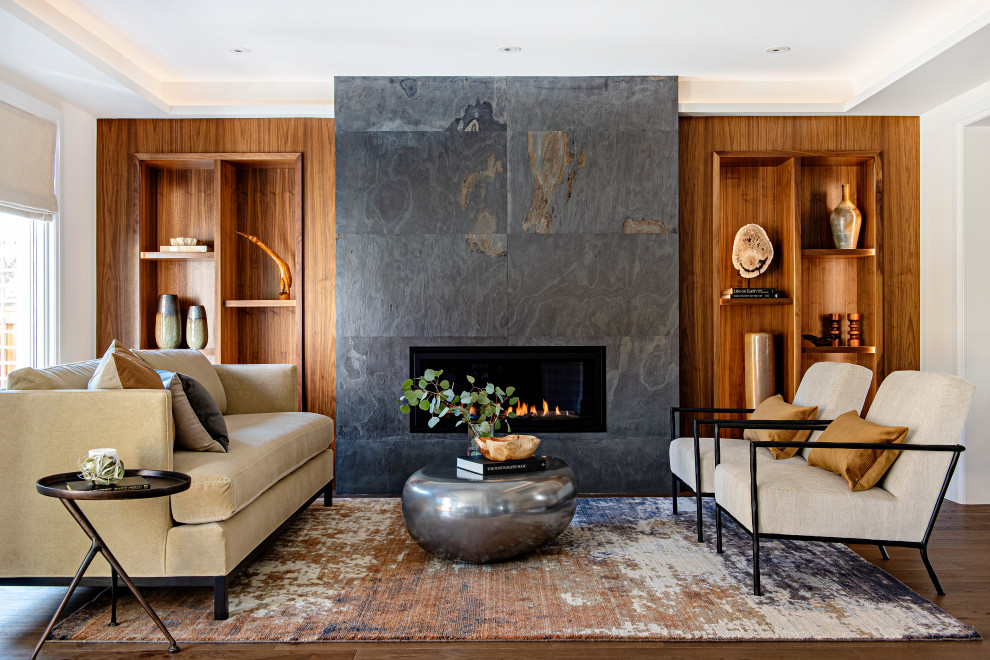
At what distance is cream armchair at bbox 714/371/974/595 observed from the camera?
2.62 meters

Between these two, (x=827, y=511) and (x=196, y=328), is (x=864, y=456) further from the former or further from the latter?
(x=196, y=328)

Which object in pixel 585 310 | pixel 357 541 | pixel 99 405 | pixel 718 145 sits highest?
pixel 718 145

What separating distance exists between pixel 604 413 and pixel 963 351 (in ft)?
7.21

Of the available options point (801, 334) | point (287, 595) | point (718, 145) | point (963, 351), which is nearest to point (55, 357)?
point (287, 595)

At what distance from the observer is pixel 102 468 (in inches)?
88.3

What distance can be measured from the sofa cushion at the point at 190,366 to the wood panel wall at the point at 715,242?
285 centimetres

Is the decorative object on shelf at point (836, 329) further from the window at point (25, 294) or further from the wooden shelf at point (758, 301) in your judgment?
the window at point (25, 294)

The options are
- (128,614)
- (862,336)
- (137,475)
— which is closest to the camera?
(137,475)

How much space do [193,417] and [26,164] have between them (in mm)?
2208

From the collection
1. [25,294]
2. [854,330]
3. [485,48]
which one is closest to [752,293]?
[854,330]

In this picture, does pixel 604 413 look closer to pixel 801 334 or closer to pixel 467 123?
pixel 801 334

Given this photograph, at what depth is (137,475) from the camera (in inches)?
95.1

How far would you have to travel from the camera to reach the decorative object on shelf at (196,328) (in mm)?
A: 4770

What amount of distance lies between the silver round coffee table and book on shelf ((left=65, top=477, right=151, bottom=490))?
1.07 metres
